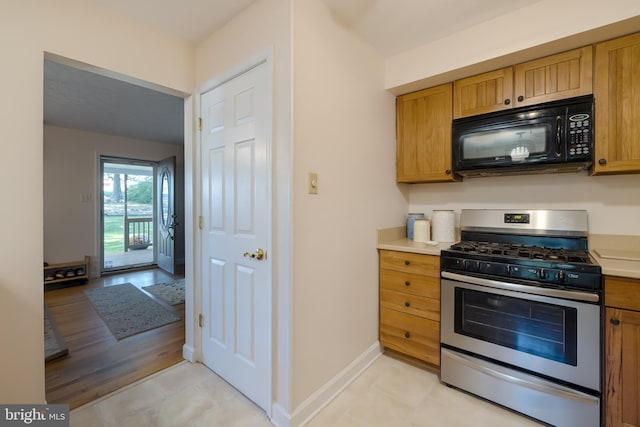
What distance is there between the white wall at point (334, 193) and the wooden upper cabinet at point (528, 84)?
0.63 m

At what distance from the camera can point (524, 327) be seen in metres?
1.59

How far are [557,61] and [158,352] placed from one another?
3620mm

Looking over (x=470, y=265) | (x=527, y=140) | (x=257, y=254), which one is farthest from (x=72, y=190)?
(x=527, y=140)

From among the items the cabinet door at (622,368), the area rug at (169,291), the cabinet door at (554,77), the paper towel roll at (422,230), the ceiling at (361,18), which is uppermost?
the ceiling at (361,18)

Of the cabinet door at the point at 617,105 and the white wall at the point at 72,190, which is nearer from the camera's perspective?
the cabinet door at the point at 617,105

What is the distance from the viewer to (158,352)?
7.47 feet

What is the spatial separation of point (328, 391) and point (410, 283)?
0.92 metres

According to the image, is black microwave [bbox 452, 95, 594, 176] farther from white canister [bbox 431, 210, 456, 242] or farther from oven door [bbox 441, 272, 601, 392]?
oven door [bbox 441, 272, 601, 392]

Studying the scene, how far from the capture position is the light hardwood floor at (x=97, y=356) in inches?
71.7

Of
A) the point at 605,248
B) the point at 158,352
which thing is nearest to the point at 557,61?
the point at 605,248

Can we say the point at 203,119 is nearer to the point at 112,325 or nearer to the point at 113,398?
the point at 113,398

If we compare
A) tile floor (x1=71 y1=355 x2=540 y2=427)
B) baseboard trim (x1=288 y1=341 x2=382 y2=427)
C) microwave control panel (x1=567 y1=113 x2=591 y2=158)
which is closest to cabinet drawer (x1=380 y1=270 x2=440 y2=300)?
baseboard trim (x1=288 y1=341 x2=382 y2=427)

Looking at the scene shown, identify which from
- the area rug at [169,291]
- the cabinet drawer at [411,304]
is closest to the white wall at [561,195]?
the cabinet drawer at [411,304]

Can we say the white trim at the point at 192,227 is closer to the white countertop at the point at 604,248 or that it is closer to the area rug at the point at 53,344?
the area rug at the point at 53,344
